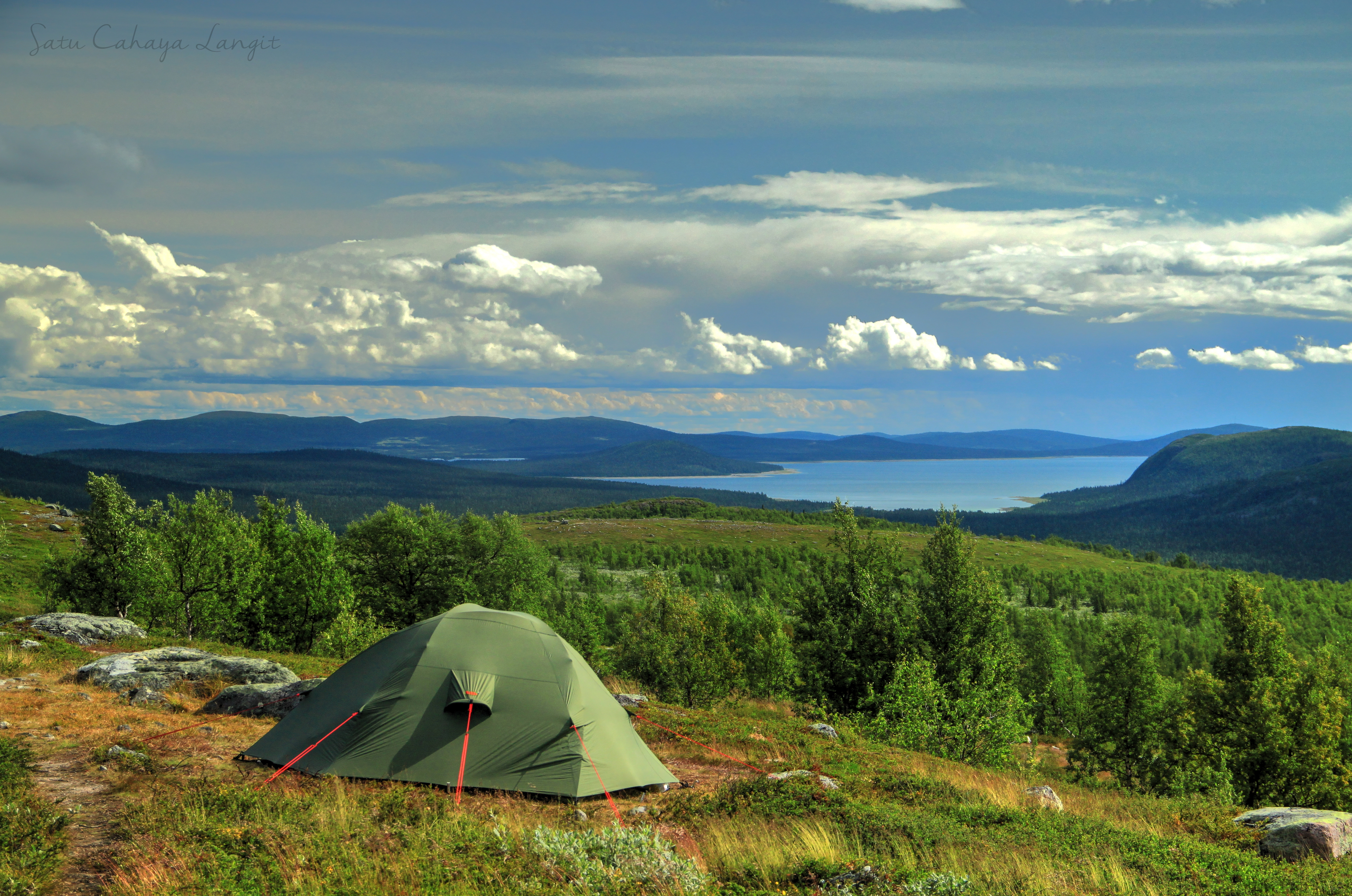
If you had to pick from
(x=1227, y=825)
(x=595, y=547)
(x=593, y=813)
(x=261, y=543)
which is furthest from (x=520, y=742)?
(x=595, y=547)

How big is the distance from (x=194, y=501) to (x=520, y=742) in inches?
1719

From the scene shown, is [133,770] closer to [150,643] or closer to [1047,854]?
[1047,854]

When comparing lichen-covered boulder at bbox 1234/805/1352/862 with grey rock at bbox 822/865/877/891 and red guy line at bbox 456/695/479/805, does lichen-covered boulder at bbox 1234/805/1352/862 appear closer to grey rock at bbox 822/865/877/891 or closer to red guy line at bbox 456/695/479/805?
grey rock at bbox 822/865/877/891

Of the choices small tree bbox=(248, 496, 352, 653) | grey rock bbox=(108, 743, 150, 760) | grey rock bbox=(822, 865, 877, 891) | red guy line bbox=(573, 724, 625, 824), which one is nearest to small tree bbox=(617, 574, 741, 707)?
small tree bbox=(248, 496, 352, 653)

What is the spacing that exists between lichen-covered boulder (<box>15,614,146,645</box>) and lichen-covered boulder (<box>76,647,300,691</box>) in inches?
222

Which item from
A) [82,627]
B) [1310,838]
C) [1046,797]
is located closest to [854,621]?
[1046,797]

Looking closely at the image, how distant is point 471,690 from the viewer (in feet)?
49.3

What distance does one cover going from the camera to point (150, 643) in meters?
29.5

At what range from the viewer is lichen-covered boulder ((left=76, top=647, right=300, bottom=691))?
848 inches

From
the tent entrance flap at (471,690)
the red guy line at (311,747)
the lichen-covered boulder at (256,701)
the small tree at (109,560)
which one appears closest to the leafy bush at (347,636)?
the small tree at (109,560)

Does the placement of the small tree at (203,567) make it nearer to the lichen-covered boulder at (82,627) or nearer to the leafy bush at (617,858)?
the lichen-covered boulder at (82,627)

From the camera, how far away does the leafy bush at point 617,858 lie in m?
9.15

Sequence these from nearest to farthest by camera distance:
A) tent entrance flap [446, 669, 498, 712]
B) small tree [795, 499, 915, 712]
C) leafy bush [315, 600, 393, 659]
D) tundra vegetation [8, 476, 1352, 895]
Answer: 1. tundra vegetation [8, 476, 1352, 895]
2. tent entrance flap [446, 669, 498, 712]
3. small tree [795, 499, 915, 712]
4. leafy bush [315, 600, 393, 659]

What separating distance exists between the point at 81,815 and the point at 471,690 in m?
6.35
